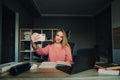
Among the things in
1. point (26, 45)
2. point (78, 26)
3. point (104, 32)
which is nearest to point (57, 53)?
point (26, 45)

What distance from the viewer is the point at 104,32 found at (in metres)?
7.25

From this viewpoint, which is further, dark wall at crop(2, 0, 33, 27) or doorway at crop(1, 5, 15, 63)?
dark wall at crop(2, 0, 33, 27)

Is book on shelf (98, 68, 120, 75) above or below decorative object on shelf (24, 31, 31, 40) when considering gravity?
below

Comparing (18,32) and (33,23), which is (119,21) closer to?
(18,32)

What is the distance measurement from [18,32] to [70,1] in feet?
7.11

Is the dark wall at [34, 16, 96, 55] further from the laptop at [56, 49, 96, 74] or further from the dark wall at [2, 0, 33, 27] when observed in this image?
the laptop at [56, 49, 96, 74]

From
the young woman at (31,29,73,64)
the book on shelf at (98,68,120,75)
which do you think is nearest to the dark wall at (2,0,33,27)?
the young woman at (31,29,73,64)

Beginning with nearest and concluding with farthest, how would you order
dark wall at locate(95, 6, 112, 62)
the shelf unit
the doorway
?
the doorway → the shelf unit → dark wall at locate(95, 6, 112, 62)

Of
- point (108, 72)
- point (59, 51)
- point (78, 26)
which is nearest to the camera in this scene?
point (108, 72)

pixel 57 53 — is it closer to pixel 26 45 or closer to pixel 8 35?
pixel 8 35

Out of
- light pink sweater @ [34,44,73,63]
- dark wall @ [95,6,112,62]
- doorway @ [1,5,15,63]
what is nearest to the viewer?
light pink sweater @ [34,44,73,63]

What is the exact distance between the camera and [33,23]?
8.45 meters

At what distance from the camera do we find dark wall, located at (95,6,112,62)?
6.55m

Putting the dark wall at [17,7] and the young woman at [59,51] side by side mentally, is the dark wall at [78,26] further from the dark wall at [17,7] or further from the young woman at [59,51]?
the young woman at [59,51]
